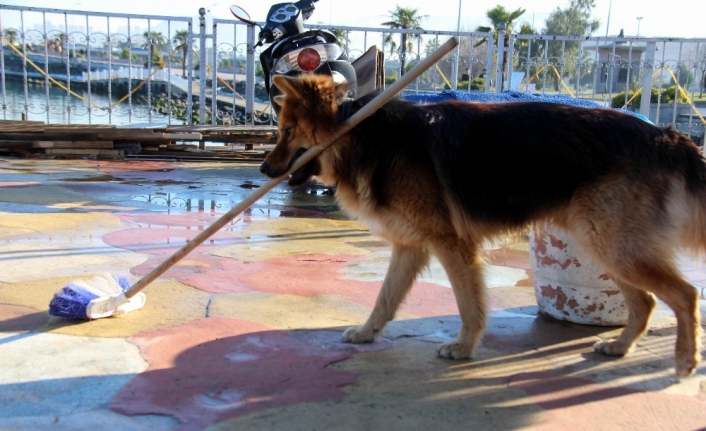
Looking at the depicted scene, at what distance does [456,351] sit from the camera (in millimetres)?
3791

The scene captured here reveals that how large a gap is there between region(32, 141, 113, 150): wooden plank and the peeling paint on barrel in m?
9.86

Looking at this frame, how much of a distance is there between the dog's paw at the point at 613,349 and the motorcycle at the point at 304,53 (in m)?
3.99

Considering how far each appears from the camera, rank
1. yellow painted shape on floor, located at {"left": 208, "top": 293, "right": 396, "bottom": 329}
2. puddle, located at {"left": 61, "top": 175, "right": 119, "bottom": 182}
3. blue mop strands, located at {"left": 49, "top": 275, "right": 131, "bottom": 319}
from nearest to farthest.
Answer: blue mop strands, located at {"left": 49, "top": 275, "right": 131, "bottom": 319}, yellow painted shape on floor, located at {"left": 208, "top": 293, "right": 396, "bottom": 329}, puddle, located at {"left": 61, "top": 175, "right": 119, "bottom": 182}

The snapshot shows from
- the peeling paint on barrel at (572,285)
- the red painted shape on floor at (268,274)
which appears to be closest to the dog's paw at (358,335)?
the red painted shape on floor at (268,274)

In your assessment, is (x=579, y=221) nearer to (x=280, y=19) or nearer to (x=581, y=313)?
(x=581, y=313)

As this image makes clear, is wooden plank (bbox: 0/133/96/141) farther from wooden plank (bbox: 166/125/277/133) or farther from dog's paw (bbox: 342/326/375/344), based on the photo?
dog's paw (bbox: 342/326/375/344)

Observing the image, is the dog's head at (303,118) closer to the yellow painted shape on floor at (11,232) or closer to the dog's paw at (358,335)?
the dog's paw at (358,335)

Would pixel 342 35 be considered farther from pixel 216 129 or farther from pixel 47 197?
pixel 47 197

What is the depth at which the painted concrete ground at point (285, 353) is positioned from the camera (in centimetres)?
300

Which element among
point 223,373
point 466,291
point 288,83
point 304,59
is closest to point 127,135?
point 304,59

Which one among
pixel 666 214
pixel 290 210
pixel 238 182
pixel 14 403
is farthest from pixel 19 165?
pixel 666 214

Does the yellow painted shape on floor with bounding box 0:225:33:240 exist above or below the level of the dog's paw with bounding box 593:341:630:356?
above

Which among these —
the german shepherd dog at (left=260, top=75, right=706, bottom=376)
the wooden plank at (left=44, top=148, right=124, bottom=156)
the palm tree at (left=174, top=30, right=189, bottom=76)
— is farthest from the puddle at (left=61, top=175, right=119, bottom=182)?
the german shepherd dog at (left=260, top=75, right=706, bottom=376)

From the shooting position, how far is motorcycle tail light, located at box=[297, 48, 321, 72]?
23.5 ft
